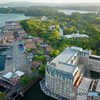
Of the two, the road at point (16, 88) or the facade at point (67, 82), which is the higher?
the facade at point (67, 82)

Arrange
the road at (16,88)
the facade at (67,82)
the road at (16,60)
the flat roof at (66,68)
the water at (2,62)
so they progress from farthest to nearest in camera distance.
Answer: the water at (2,62), the road at (16,60), the road at (16,88), the flat roof at (66,68), the facade at (67,82)

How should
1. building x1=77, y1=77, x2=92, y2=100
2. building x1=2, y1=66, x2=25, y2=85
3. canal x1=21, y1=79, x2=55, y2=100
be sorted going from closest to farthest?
1. building x1=77, y1=77, x2=92, y2=100
2. canal x1=21, y1=79, x2=55, y2=100
3. building x1=2, y1=66, x2=25, y2=85

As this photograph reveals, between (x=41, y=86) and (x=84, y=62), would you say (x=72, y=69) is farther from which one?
(x=84, y=62)

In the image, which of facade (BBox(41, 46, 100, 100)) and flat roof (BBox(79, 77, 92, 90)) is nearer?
flat roof (BBox(79, 77, 92, 90))

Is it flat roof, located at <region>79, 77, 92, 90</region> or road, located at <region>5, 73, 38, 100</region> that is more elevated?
flat roof, located at <region>79, 77, 92, 90</region>

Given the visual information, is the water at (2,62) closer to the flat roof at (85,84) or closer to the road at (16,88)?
the road at (16,88)

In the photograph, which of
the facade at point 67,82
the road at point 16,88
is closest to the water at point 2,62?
the road at point 16,88

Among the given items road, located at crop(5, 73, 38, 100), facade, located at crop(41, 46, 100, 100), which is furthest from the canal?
road, located at crop(5, 73, 38, 100)

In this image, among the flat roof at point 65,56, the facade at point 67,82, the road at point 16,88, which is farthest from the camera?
the flat roof at point 65,56

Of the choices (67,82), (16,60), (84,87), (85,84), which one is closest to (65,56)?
(67,82)

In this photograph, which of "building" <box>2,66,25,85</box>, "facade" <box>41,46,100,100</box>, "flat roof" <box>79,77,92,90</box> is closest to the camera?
"flat roof" <box>79,77,92,90</box>

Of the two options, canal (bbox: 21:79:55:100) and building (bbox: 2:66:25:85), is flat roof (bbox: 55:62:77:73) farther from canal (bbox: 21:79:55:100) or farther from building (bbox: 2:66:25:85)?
building (bbox: 2:66:25:85)

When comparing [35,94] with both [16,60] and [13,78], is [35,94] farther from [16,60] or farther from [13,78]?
[16,60]
